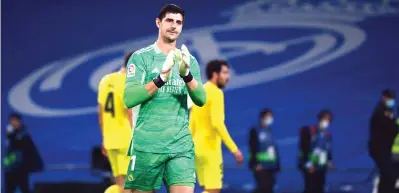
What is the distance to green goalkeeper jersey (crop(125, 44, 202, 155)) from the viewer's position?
6.20m

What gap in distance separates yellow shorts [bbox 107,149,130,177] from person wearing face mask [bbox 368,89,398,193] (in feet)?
17.0

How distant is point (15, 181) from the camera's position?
1449 cm

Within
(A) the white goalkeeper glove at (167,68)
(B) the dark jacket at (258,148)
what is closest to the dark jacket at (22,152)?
(B) the dark jacket at (258,148)

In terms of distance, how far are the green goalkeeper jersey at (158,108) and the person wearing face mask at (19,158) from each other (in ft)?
27.1

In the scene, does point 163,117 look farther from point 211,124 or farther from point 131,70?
point 211,124

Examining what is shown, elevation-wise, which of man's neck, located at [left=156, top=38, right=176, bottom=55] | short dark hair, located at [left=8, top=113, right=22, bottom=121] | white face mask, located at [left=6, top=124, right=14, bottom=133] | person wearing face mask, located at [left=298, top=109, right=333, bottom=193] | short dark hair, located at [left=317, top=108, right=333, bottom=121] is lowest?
person wearing face mask, located at [left=298, top=109, right=333, bottom=193]

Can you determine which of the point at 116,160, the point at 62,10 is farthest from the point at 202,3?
the point at 116,160

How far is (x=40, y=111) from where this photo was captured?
15.4 meters

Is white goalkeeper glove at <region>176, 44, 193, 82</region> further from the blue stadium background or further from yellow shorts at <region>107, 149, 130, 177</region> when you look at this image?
the blue stadium background

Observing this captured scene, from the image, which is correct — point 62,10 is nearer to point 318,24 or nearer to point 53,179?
point 53,179

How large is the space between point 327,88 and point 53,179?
4.35 metres

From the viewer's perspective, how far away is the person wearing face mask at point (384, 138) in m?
13.5

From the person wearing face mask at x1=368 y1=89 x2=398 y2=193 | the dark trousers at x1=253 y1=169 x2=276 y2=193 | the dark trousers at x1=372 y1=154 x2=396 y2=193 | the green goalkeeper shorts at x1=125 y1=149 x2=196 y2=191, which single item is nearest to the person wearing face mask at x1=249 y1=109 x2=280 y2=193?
the dark trousers at x1=253 y1=169 x2=276 y2=193

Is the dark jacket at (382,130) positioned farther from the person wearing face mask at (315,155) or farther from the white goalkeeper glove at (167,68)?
the white goalkeeper glove at (167,68)
